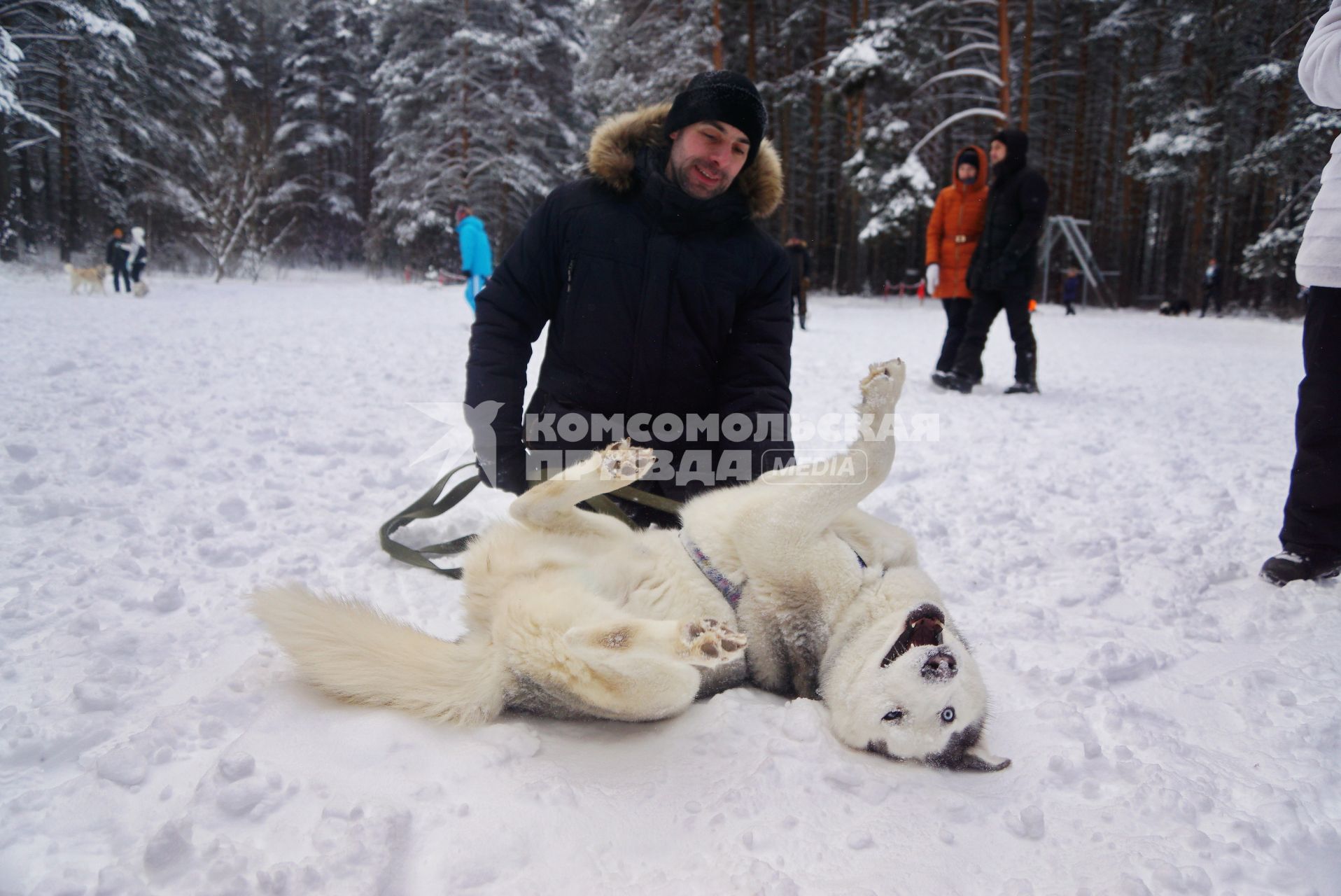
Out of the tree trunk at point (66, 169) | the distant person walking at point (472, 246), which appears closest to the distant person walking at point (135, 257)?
the tree trunk at point (66, 169)

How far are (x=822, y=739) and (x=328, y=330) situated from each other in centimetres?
912

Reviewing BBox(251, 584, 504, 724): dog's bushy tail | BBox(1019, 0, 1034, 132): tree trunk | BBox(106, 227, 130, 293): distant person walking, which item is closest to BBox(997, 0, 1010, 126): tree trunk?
BBox(1019, 0, 1034, 132): tree trunk

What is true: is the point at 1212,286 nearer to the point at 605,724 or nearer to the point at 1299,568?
the point at 1299,568

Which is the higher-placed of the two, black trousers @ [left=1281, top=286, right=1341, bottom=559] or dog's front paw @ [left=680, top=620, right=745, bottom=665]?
black trousers @ [left=1281, top=286, right=1341, bottom=559]

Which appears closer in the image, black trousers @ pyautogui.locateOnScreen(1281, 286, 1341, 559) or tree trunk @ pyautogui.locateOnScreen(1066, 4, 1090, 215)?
black trousers @ pyautogui.locateOnScreen(1281, 286, 1341, 559)

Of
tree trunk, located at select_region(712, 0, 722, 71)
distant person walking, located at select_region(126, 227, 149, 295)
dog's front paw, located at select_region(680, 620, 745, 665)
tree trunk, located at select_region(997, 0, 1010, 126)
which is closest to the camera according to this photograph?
dog's front paw, located at select_region(680, 620, 745, 665)

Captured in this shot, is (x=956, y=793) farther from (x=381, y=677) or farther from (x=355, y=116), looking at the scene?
(x=355, y=116)

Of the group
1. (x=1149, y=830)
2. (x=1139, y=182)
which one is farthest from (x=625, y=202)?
(x=1139, y=182)

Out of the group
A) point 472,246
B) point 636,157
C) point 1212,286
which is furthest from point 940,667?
point 1212,286

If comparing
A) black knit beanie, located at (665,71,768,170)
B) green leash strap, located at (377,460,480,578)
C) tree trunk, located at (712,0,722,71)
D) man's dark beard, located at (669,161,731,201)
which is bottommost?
green leash strap, located at (377,460,480,578)

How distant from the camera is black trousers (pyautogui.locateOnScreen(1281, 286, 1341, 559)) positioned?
2.28 metres

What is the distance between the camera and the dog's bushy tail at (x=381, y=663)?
5.08 feet

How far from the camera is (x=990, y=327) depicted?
20.0ft

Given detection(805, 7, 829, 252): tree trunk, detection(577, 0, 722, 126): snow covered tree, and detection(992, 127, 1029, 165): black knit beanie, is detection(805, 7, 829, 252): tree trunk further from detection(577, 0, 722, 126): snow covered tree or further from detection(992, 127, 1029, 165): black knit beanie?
detection(992, 127, 1029, 165): black knit beanie
